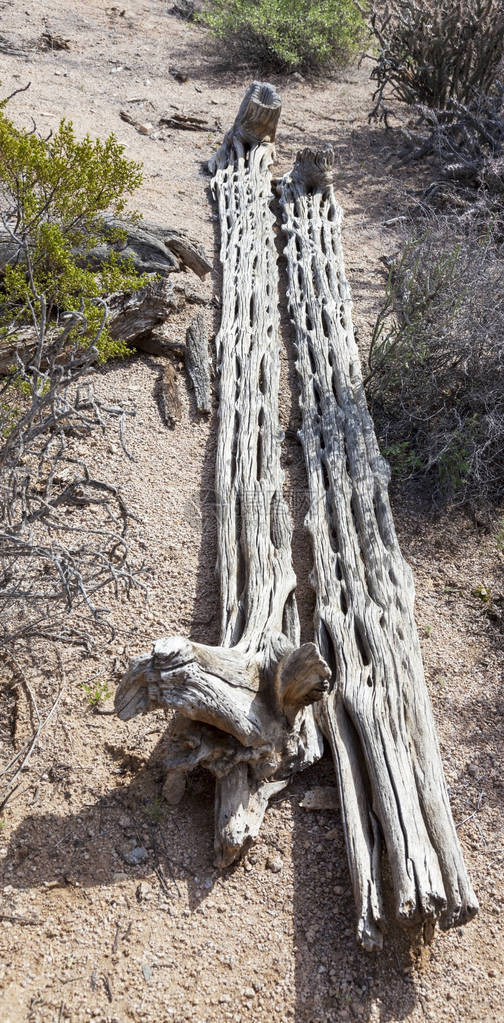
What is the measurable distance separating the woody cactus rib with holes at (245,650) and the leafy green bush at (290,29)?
5223 mm

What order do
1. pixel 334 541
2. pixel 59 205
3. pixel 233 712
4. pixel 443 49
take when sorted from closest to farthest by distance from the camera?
pixel 233 712 < pixel 59 205 < pixel 334 541 < pixel 443 49

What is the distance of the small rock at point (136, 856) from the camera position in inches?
105

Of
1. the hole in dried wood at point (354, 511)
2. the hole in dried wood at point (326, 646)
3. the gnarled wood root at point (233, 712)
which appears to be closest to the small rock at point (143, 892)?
the gnarled wood root at point (233, 712)

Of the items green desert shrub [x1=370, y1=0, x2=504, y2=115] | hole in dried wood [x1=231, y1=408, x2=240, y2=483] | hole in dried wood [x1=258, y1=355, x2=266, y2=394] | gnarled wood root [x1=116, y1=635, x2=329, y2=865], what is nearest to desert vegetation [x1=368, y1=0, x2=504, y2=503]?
hole in dried wood [x1=258, y1=355, x2=266, y2=394]

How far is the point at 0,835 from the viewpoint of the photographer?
2664 millimetres

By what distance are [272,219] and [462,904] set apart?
5.42 m

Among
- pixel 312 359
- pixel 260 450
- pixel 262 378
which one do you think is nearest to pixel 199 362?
pixel 262 378

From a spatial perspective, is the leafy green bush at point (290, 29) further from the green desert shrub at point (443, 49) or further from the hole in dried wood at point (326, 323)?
the hole in dried wood at point (326, 323)

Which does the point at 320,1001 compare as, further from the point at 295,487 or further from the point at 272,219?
the point at 272,219

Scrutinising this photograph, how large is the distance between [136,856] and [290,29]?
31.9 ft

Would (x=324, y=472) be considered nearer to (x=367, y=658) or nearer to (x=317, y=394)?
(x=317, y=394)

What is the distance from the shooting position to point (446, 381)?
4.77 meters

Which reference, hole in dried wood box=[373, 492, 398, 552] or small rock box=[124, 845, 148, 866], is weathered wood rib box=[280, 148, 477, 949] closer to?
hole in dried wood box=[373, 492, 398, 552]

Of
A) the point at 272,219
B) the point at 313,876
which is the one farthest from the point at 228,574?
the point at 272,219
